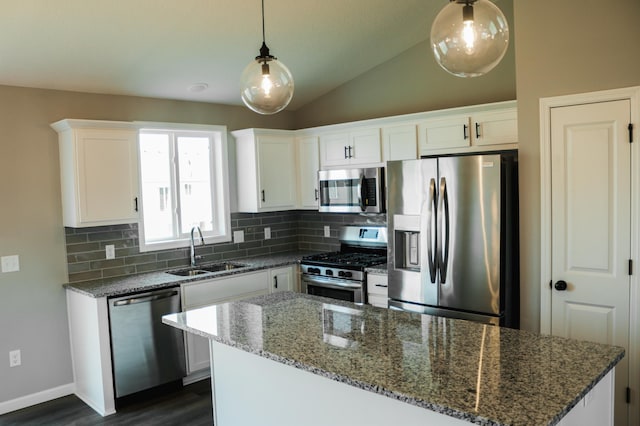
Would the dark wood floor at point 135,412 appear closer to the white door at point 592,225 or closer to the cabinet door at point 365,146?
the cabinet door at point 365,146

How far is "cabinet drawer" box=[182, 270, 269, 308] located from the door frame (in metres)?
2.43

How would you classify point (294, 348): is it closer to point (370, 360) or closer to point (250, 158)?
A: point (370, 360)

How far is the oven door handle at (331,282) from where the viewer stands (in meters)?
4.53

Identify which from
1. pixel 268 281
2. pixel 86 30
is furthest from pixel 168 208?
pixel 86 30

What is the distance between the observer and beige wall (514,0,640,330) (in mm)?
2967

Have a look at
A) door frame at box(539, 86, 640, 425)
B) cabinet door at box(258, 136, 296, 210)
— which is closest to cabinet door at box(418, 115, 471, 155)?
door frame at box(539, 86, 640, 425)

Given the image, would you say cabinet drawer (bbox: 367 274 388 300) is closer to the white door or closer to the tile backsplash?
the tile backsplash

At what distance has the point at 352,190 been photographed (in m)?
4.77

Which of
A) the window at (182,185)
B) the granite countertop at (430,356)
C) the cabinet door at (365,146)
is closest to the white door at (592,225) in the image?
the granite countertop at (430,356)

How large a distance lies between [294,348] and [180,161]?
3168mm

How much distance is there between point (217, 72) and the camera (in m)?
4.39

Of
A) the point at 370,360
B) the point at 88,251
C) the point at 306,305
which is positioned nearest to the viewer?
the point at 370,360

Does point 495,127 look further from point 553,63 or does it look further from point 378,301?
point 378,301

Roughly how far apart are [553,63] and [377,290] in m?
2.19
